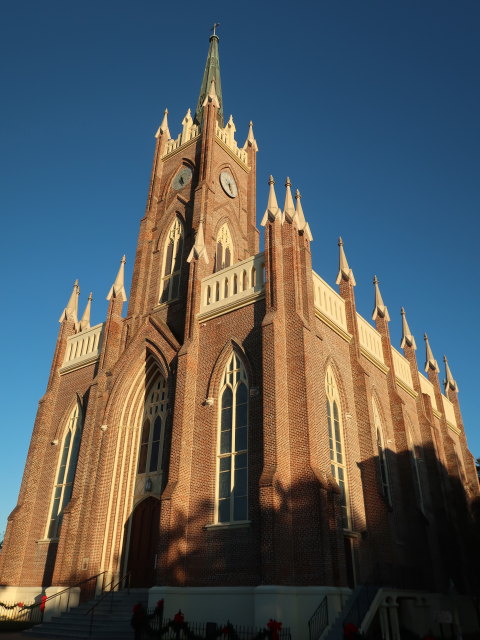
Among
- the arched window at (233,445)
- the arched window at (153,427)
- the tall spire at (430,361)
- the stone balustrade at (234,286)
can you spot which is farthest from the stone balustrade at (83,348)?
the tall spire at (430,361)

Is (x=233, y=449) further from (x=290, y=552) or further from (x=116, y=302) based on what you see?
(x=116, y=302)

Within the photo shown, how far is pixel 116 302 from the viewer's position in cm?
2506

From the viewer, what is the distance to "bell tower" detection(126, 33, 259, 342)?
24.5 meters

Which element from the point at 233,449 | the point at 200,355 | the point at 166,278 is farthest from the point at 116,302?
the point at 233,449

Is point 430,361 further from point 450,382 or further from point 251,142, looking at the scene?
point 251,142

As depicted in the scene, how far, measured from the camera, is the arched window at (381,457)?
20172 mm

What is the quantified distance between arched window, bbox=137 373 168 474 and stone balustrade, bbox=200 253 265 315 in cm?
420

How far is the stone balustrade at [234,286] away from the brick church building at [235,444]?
81mm

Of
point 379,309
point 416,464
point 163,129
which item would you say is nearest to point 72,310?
point 163,129

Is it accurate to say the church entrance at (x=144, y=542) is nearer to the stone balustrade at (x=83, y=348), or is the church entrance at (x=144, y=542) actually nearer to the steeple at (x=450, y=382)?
the stone balustrade at (x=83, y=348)

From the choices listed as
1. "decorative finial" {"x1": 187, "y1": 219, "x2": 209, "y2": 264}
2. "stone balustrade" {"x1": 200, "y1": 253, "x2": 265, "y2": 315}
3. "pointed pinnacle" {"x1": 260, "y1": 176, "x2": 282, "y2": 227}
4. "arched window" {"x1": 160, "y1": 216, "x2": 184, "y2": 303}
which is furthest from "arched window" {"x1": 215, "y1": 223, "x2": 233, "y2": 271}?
"pointed pinnacle" {"x1": 260, "y1": 176, "x2": 282, "y2": 227}

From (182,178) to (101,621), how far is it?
21.2 metres

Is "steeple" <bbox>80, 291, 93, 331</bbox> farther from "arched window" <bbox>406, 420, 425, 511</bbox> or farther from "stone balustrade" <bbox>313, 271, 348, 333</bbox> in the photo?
"arched window" <bbox>406, 420, 425, 511</bbox>

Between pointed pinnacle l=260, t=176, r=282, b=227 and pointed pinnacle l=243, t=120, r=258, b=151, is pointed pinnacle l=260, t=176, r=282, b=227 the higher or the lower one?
Result: the lower one
